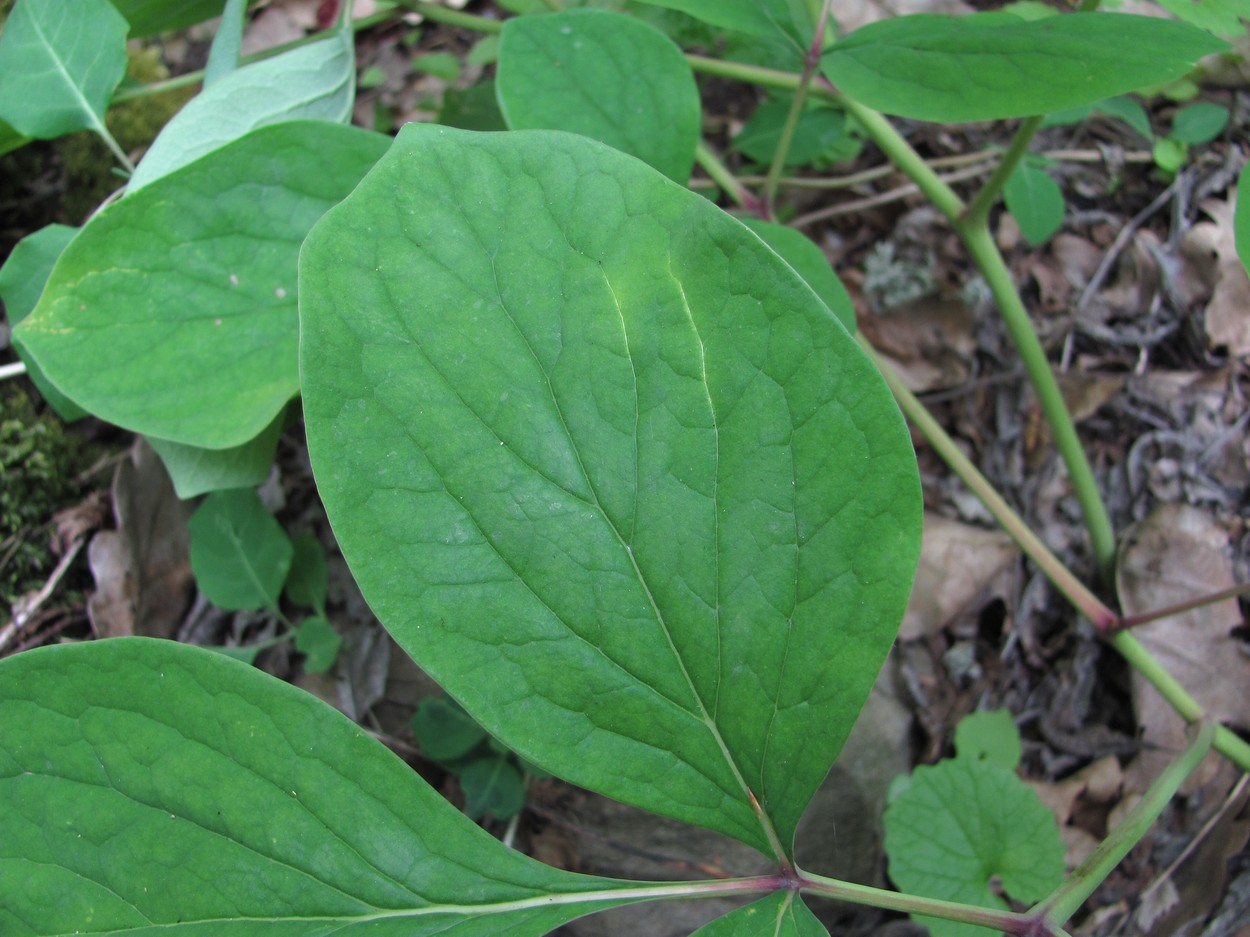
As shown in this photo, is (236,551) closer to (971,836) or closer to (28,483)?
(28,483)

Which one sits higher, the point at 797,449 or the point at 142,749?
the point at 797,449

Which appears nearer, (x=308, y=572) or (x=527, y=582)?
(x=527, y=582)

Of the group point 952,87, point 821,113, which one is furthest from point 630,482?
point 821,113

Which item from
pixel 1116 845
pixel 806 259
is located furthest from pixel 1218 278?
pixel 1116 845

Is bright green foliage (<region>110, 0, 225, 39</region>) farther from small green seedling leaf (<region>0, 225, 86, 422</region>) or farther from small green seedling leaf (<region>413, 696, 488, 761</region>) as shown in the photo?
small green seedling leaf (<region>413, 696, 488, 761</region>)

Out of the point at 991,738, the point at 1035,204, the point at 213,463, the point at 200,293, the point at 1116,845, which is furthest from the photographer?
the point at 1035,204

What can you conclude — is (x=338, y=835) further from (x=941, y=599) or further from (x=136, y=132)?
(x=136, y=132)

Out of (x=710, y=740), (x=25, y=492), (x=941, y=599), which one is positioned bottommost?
(x=941, y=599)
